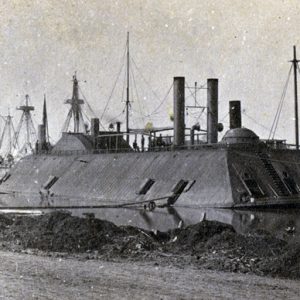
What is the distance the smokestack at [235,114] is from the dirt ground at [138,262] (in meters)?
28.5

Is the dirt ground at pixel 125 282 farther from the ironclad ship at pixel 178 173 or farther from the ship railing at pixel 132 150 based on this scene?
the ship railing at pixel 132 150

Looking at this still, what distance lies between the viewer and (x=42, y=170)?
62812 mm

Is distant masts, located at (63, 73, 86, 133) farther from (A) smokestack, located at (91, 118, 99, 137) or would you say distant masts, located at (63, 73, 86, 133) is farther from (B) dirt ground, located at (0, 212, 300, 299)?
(B) dirt ground, located at (0, 212, 300, 299)

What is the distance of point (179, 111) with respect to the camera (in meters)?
50.0

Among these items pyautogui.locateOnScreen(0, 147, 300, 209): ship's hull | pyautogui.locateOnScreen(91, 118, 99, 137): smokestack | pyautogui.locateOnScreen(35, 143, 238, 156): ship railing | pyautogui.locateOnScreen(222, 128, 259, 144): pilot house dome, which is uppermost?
pyautogui.locateOnScreen(91, 118, 99, 137): smokestack

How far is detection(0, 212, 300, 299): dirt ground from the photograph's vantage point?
12516 millimetres

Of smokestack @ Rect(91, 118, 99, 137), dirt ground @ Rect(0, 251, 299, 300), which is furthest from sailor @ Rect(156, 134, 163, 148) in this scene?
dirt ground @ Rect(0, 251, 299, 300)

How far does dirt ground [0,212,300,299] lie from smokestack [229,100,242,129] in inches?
1123

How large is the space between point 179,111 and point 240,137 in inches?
258

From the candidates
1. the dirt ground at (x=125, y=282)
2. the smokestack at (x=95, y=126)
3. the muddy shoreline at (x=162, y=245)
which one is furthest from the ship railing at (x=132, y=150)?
the dirt ground at (x=125, y=282)

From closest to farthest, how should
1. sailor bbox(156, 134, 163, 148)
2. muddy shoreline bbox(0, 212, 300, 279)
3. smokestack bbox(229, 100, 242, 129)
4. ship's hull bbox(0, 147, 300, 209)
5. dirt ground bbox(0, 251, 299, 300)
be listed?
dirt ground bbox(0, 251, 299, 300) < muddy shoreline bbox(0, 212, 300, 279) < ship's hull bbox(0, 147, 300, 209) < smokestack bbox(229, 100, 242, 129) < sailor bbox(156, 134, 163, 148)

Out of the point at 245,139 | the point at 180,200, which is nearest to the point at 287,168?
the point at 245,139

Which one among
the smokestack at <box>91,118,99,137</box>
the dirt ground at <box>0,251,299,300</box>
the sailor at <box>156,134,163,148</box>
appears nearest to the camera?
the dirt ground at <box>0,251,299,300</box>

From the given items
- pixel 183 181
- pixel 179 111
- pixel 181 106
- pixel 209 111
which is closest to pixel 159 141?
pixel 209 111
